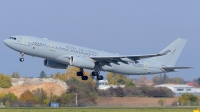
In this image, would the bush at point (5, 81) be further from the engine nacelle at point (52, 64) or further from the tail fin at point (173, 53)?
the tail fin at point (173, 53)

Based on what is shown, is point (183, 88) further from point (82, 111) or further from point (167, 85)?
point (82, 111)

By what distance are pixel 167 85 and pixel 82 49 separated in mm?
19249

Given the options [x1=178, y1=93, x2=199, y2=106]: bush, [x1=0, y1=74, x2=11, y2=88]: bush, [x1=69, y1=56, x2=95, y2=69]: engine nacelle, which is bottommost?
[x1=178, y1=93, x2=199, y2=106]: bush

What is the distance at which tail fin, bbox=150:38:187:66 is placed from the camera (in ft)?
258

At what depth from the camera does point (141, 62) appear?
76.5m

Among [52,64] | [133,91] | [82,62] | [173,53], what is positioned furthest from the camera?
[133,91]

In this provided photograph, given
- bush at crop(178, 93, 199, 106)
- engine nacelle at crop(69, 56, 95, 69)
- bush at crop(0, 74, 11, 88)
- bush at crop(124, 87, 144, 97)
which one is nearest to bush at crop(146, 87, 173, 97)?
bush at crop(124, 87, 144, 97)

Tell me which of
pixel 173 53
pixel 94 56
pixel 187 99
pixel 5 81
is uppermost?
pixel 173 53

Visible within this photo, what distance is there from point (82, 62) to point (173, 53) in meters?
13.1

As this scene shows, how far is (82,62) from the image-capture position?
71062 millimetres

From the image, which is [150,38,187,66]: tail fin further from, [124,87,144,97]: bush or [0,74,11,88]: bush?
[0,74,11,88]: bush

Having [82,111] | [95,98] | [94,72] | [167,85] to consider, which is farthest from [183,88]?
[82,111]

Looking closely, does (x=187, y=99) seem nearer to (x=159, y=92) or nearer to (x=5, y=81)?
(x=159, y=92)

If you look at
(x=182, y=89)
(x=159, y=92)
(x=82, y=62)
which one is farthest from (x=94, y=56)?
(x=182, y=89)
